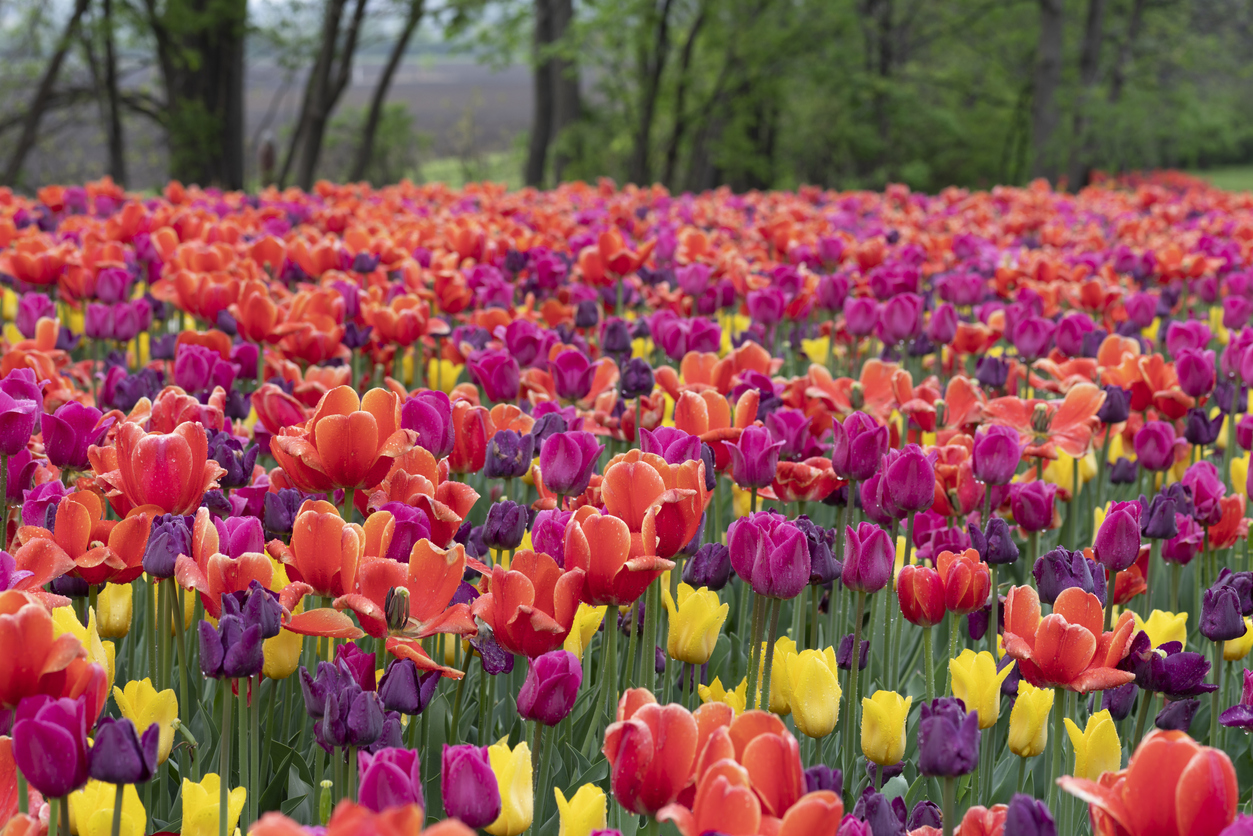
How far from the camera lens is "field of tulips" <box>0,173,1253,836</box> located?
3.87ft

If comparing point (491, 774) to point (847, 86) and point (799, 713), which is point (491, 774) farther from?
point (847, 86)

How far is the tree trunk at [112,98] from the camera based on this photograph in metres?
14.1

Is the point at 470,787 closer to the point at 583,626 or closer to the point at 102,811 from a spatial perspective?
the point at 102,811

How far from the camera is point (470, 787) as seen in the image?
1194mm

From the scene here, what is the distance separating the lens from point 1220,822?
977mm

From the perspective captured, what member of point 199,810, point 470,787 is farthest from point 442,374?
point 470,787

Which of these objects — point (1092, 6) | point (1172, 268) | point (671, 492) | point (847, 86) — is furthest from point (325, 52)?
point (671, 492)

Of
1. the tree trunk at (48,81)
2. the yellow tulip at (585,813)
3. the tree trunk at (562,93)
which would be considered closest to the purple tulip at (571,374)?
the yellow tulip at (585,813)

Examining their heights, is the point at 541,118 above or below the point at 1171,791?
above

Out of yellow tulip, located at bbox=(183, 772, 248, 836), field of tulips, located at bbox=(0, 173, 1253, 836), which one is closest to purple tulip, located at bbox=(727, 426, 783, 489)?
field of tulips, located at bbox=(0, 173, 1253, 836)

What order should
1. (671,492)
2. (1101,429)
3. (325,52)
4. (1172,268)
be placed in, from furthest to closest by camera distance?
1. (325,52)
2. (1172,268)
3. (1101,429)
4. (671,492)

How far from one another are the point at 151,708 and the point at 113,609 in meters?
0.40

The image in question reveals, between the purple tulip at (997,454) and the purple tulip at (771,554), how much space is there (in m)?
0.71

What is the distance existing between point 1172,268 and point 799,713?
15.1ft
